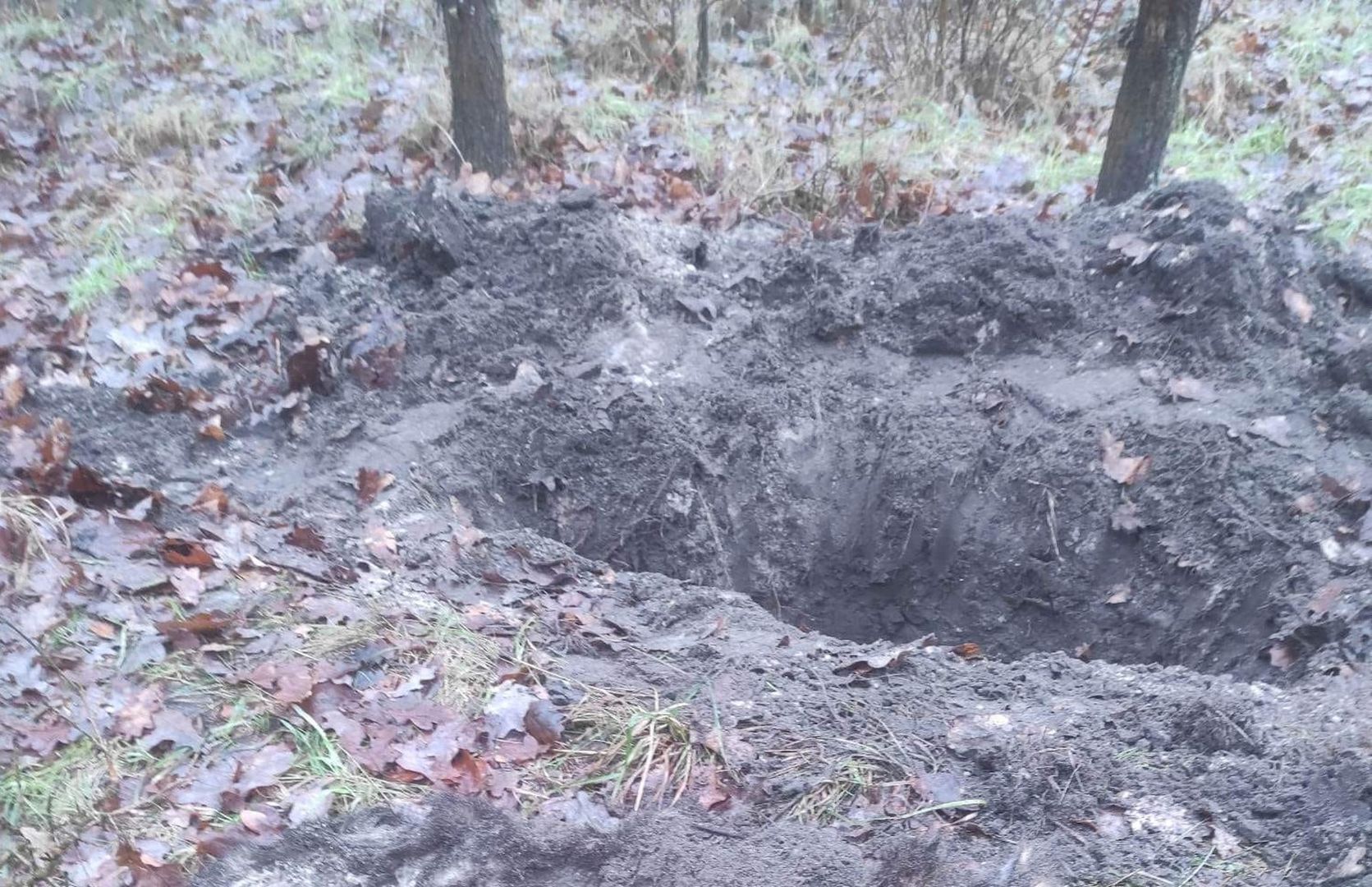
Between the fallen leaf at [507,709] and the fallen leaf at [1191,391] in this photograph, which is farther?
the fallen leaf at [1191,391]

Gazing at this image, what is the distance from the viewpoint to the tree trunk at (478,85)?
19.9 ft

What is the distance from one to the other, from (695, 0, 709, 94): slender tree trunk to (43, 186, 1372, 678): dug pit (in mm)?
3410

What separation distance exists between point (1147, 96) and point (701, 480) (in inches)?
131

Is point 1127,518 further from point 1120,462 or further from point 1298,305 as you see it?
point 1298,305

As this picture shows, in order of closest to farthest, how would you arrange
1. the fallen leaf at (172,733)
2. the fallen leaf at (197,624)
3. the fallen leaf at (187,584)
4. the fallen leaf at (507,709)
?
1. the fallen leaf at (172,733)
2. the fallen leaf at (507,709)
3. the fallen leaf at (197,624)
4. the fallen leaf at (187,584)

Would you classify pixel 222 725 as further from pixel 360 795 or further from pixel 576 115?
pixel 576 115

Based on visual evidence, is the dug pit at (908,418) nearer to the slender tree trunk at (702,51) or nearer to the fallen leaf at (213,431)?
the fallen leaf at (213,431)

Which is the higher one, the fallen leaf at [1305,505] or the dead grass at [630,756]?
the fallen leaf at [1305,505]

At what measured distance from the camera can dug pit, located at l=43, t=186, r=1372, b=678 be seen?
13.3 ft

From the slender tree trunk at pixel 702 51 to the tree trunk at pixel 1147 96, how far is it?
358 centimetres

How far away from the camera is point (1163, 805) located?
2.52m

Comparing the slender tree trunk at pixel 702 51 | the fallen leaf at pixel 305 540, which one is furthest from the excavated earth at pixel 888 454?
the slender tree trunk at pixel 702 51

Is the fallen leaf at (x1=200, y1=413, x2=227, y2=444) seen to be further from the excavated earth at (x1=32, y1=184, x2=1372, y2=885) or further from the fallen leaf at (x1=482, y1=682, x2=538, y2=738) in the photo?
the fallen leaf at (x1=482, y1=682, x2=538, y2=738)

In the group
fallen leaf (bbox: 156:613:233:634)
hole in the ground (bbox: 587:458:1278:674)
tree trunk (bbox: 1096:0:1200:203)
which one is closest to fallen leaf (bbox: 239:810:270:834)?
fallen leaf (bbox: 156:613:233:634)
